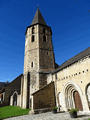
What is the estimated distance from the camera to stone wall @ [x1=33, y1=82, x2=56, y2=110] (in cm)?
1163

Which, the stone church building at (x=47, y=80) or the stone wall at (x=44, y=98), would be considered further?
the stone wall at (x=44, y=98)

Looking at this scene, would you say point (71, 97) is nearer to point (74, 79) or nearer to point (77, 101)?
point (77, 101)

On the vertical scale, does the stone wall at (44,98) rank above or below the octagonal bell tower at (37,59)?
below

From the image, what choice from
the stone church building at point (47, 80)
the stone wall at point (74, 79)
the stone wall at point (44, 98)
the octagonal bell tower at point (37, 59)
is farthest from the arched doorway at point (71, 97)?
the octagonal bell tower at point (37, 59)

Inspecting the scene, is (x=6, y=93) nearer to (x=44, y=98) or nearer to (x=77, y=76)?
(x=44, y=98)

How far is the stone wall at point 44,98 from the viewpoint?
11.6 m

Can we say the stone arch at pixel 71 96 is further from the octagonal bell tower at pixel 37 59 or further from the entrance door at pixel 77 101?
the octagonal bell tower at pixel 37 59

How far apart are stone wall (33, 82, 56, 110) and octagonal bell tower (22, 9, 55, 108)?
171 centimetres

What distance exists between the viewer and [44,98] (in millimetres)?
12359

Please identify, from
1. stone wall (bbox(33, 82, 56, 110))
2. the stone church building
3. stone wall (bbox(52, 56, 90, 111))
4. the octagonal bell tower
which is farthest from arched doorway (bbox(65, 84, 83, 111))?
the octagonal bell tower

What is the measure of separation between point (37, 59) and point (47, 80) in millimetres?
4032

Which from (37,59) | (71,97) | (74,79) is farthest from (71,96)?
(37,59)

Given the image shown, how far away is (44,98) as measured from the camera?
1236 centimetres

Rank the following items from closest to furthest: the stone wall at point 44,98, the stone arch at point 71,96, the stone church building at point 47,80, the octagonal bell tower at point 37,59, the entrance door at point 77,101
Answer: the stone church building at point 47,80 < the entrance door at point 77,101 < the stone arch at point 71,96 < the stone wall at point 44,98 < the octagonal bell tower at point 37,59
